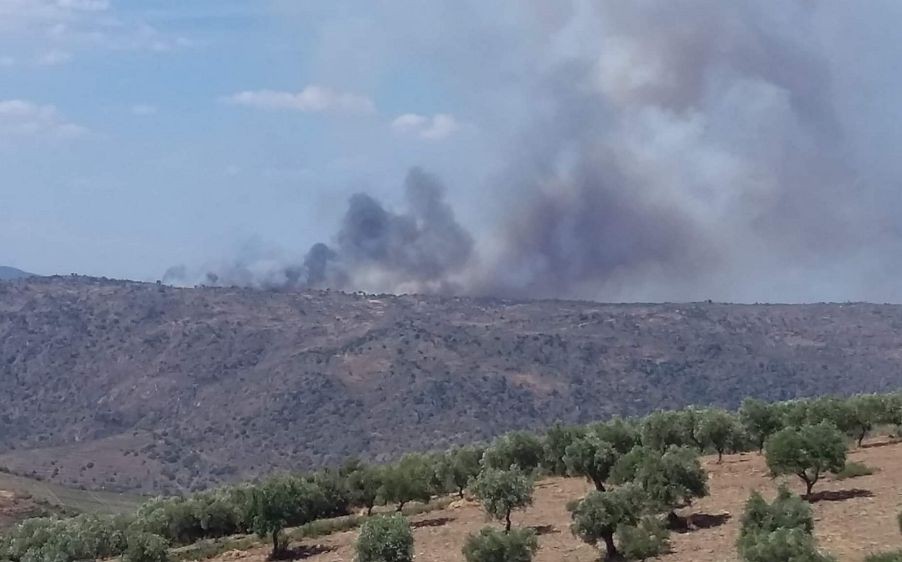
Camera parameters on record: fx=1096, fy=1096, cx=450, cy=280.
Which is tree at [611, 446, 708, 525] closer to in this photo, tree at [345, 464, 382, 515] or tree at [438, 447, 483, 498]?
tree at [438, 447, 483, 498]

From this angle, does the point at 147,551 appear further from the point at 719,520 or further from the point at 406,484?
the point at 719,520

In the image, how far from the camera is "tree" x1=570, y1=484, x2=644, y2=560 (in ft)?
93.2

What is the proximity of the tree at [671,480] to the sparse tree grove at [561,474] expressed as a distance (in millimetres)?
40

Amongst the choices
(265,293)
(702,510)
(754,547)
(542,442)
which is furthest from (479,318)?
(754,547)

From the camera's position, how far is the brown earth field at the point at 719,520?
26953 millimetres

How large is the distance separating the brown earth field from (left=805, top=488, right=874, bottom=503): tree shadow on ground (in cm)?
3

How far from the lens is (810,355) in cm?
14900

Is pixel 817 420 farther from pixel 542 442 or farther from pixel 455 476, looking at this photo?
pixel 455 476

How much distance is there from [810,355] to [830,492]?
122 meters

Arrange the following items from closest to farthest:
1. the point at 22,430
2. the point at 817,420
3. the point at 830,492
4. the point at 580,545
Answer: the point at 580,545, the point at 830,492, the point at 817,420, the point at 22,430

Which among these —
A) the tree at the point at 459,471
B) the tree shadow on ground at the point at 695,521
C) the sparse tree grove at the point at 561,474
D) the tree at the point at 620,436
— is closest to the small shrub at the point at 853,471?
the sparse tree grove at the point at 561,474

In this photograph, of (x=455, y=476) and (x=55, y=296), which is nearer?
(x=455, y=476)

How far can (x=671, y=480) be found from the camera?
3180 centimetres

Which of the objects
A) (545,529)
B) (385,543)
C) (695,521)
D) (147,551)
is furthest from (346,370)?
(385,543)
